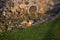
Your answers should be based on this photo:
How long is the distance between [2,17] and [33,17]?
1.75m

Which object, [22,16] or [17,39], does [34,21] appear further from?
[17,39]

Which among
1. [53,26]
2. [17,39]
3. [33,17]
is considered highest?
[33,17]

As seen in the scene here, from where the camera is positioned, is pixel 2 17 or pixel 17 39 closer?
pixel 17 39

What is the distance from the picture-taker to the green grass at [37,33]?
11.5 m

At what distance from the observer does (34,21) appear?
13.2 metres

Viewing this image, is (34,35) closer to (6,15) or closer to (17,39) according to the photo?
(17,39)

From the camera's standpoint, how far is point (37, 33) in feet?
39.1

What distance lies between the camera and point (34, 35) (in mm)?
11727

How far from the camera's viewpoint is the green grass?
11547 millimetres

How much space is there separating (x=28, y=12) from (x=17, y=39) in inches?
112

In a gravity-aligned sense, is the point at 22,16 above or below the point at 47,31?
above

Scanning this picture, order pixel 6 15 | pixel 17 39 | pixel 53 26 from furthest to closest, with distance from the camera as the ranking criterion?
1. pixel 6 15
2. pixel 53 26
3. pixel 17 39

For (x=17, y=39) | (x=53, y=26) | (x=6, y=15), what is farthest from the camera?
(x=6, y=15)

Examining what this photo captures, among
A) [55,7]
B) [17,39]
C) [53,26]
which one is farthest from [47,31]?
[55,7]
